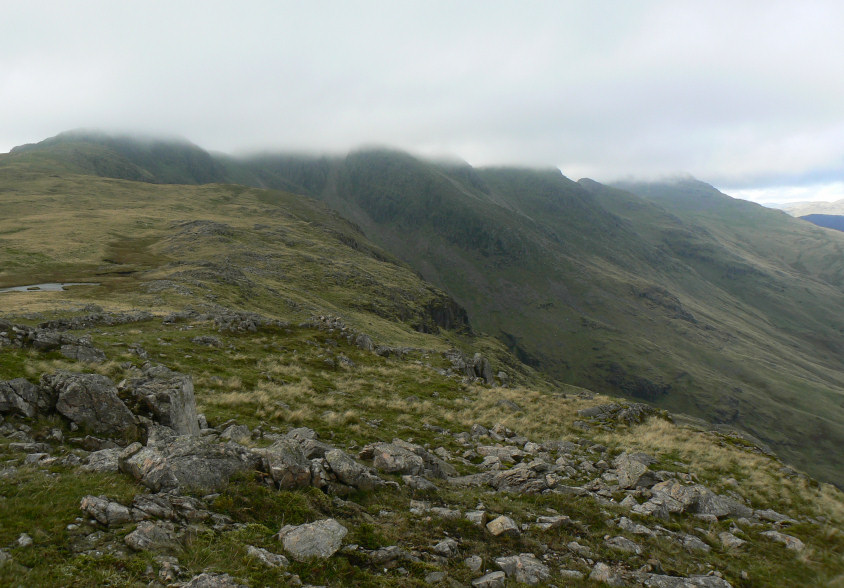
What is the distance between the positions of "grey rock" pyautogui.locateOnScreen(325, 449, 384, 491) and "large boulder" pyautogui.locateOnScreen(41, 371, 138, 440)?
6.25 meters

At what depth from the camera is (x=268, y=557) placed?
7.77m

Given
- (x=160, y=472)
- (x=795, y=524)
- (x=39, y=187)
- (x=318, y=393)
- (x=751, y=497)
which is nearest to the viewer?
(x=160, y=472)

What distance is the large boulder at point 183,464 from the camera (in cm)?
926

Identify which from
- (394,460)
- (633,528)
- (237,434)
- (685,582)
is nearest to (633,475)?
(633,528)

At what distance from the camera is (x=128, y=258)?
8562cm

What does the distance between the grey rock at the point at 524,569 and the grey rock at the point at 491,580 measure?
1.04 feet

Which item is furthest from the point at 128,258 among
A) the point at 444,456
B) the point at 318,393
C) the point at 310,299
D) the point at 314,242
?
the point at 444,456

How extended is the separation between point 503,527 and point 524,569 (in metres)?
1.44

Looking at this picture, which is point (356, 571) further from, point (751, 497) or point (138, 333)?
point (138, 333)

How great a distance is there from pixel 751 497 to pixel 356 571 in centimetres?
1819

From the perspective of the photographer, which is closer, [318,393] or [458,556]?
[458,556]

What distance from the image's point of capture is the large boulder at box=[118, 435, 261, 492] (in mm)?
9258

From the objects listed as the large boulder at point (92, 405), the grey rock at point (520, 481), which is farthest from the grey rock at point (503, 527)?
the large boulder at point (92, 405)

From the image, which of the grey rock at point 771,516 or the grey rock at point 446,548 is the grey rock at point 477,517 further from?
the grey rock at point 771,516
